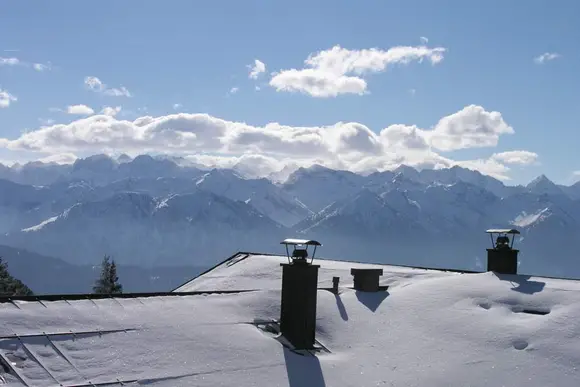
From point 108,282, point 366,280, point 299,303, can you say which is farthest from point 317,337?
point 108,282

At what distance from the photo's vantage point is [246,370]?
1385 cm

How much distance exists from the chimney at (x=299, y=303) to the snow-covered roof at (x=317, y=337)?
533 mm

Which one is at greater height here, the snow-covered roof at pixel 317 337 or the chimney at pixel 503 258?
the chimney at pixel 503 258

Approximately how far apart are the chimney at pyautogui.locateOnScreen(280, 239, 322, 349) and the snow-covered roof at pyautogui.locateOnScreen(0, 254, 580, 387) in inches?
21.0

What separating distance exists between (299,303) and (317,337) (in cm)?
116

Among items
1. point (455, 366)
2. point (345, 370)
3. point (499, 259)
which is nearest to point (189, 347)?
point (345, 370)

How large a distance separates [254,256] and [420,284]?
14.9 m

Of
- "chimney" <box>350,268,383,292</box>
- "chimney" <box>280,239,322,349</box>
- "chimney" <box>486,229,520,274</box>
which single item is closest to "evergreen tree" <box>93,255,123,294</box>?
"chimney" <box>350,268,383,292</box>

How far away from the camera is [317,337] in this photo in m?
16.7

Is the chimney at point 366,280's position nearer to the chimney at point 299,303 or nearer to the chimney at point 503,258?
the chimney at point 503,258

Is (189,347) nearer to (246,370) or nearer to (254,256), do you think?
(246,370)

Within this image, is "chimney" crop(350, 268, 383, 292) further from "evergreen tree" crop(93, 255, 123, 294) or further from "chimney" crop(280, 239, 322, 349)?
"evergreen tree" crop(93, 255, 123, 294)

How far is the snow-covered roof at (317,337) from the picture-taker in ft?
42.5

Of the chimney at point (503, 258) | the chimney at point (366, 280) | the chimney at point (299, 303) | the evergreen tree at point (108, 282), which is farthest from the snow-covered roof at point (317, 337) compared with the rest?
the evergreen tree at point (108, 282)
